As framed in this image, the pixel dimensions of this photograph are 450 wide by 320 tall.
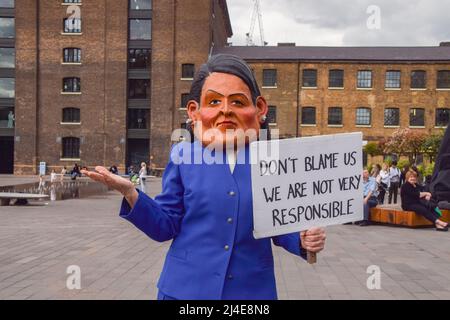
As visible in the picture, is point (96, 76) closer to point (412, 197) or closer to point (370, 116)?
point (370, 116)

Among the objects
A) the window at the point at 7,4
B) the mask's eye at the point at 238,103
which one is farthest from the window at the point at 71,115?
the mask's eye at the point at 238,103

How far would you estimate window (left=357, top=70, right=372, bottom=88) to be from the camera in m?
44.7

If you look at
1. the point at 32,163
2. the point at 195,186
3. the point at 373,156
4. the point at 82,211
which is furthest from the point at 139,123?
the point at 195,186

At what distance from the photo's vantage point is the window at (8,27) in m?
45.7

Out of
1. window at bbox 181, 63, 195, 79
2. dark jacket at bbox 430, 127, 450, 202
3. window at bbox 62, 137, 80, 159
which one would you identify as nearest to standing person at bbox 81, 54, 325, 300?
dark jacket at bbox 430, 127, 450, 202

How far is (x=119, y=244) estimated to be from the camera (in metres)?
10.1

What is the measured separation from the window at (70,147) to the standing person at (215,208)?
43597 millimetres

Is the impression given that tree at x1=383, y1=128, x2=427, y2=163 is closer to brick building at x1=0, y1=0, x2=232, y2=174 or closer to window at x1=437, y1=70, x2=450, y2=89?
window at x1=437, y1=70, x2=450, y2=89

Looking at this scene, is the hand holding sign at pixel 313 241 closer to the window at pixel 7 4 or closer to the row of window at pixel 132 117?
the row of window at pixel 132 117

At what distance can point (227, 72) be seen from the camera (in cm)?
296

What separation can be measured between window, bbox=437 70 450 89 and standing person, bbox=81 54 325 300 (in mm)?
45514

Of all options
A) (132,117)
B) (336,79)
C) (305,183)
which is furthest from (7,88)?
(305,183)

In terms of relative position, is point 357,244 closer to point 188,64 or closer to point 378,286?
point 378,286

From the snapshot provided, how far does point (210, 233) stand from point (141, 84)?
1716 inches
